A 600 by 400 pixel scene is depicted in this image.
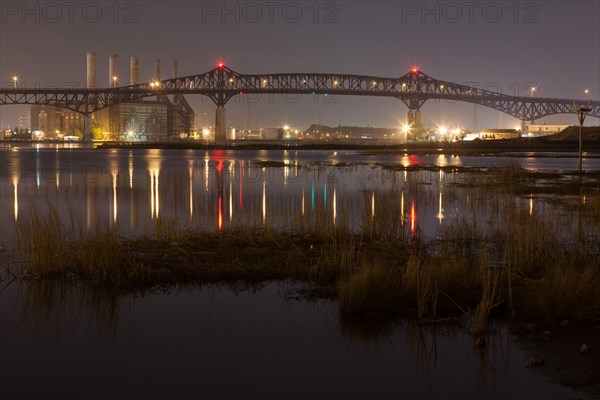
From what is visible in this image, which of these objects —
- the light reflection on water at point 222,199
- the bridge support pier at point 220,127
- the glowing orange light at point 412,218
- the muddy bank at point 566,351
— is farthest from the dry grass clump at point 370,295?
the bridge support pier at point 220,127

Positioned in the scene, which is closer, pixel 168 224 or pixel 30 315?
pixel 30 315

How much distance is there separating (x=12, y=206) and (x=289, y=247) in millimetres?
12700

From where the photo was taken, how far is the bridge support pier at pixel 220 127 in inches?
5935

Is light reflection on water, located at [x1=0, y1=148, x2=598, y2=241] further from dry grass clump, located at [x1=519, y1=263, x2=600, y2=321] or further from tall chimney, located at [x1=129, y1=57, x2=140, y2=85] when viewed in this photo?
tall chimney, located at [x1=129, y1=57, x2=140, y2=85]

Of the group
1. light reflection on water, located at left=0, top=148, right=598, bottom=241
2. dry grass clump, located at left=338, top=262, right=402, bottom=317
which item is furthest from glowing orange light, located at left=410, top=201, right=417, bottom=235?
dry grass clump, located at left=338, top=262, right=402, bottom=317

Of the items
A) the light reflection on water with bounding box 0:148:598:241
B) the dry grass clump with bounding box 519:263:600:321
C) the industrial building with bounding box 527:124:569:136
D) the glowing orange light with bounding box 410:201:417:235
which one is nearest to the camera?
the dry grass clump with bounding box 519:263:600:321

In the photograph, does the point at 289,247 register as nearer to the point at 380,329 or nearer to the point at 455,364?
the point at 380,329

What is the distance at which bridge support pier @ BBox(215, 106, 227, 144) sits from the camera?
15075cm

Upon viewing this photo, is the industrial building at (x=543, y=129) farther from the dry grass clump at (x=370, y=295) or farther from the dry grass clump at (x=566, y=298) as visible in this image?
the dry grass clump at (x=370, y=295)

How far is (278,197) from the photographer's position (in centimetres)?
2425

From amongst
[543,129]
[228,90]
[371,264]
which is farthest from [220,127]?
[371,264]

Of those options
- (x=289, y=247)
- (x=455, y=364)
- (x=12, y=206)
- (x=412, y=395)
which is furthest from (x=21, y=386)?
(x=12, y=206)

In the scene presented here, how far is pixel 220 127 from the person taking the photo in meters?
157

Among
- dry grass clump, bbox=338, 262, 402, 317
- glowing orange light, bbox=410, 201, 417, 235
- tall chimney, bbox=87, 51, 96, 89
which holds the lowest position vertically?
dry grass clump, bbox=338, 262, 402, 317
